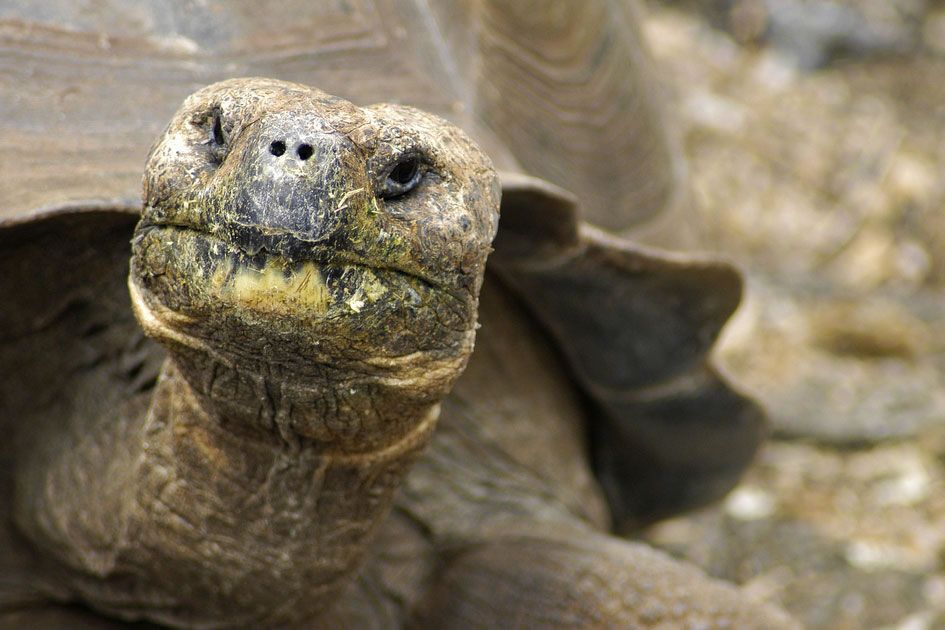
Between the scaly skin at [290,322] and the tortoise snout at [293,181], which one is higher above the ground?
the tortoise snout at [293,181]

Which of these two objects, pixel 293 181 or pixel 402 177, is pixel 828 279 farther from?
pixel 293 181

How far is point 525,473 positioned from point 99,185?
114 cm

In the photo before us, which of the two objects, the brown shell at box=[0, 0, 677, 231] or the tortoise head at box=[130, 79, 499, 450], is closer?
the tortoise head at box=[130, 79, 499, 450]

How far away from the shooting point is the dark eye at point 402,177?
113 centimetres

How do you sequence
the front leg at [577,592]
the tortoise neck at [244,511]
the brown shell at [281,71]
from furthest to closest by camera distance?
the front leg at [577,592], the brown shell at [281,71], the tortoise neck at [244,511]

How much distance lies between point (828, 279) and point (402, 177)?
4.49m

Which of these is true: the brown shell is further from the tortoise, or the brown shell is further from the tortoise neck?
the tortoise neck

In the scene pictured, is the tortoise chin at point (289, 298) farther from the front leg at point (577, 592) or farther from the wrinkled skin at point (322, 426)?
the front leg at point (577, 592)

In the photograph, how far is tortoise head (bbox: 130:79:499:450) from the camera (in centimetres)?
105

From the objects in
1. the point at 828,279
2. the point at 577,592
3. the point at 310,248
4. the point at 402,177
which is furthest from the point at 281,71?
the point at 828,279

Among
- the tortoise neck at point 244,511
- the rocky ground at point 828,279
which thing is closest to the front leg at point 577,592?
the tortoise neck at point 244,511

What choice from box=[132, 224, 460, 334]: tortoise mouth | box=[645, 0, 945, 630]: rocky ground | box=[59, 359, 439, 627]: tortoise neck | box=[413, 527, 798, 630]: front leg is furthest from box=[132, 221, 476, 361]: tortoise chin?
box=[645, 0, 945, 630]: rocky ground

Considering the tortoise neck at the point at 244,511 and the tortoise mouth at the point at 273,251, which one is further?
the tortoise neck at the point at 244,511

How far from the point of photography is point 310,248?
3.43ft
